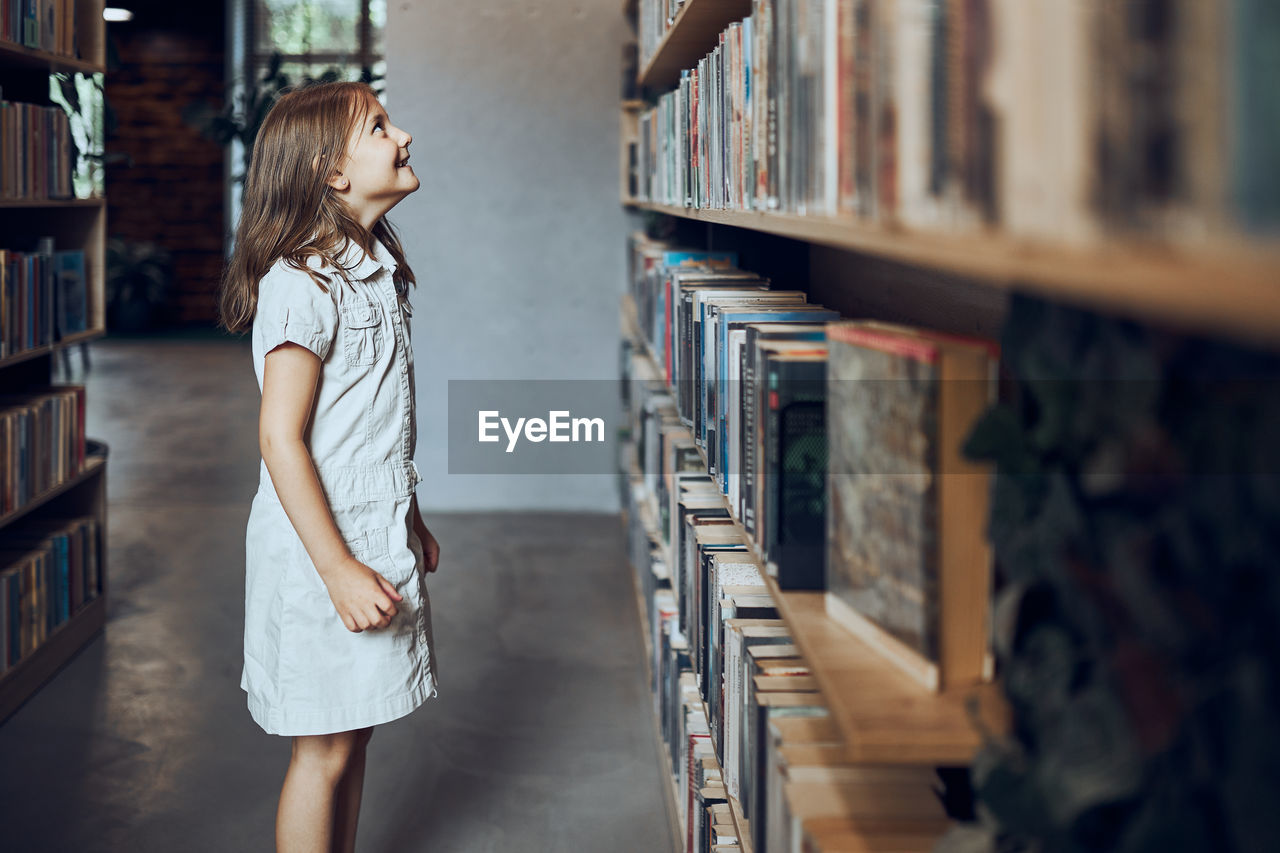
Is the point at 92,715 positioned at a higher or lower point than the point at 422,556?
lower

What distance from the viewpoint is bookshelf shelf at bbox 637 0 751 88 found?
2.03 metres

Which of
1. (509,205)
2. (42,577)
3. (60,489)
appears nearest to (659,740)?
(42,577)

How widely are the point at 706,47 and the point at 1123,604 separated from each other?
2268 mm

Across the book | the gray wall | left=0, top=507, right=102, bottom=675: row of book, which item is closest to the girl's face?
the book

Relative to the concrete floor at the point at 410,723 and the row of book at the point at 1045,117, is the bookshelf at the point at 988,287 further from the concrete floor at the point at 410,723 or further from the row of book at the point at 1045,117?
the concrete floor at the point at 410,723

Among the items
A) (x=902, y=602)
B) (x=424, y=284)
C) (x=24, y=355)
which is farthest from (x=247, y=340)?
(x=902, y=602)

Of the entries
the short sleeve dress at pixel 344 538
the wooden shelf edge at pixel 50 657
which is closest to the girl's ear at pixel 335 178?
the short sleeve dress at pixel 344 538

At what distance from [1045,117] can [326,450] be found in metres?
1.34

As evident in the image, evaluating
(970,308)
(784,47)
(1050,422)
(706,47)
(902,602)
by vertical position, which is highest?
(706,47)

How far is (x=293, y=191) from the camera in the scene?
1771 millimetres

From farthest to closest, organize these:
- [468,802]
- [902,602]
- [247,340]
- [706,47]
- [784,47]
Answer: [247,340] → [706,47] → [468,802] → [784,47] → [902,602]

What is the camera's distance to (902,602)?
0.89 metres

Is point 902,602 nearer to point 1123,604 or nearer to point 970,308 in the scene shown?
point 1123,604

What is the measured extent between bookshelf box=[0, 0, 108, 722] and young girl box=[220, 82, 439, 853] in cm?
153
